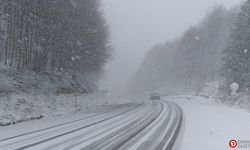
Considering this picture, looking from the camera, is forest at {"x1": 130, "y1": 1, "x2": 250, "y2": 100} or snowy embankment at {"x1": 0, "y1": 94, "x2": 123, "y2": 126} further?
forest at {"x1": 130, "y1": 1, "x2": 250, "y2": 100}

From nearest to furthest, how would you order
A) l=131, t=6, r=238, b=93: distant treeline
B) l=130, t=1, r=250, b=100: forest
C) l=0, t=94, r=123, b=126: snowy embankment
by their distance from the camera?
l=0, t=94, r=123, b=126: snowy embankment, l=130, t=1, r=250, b=100: forest, l=131, t=6, r=238, b=93: distant treeline

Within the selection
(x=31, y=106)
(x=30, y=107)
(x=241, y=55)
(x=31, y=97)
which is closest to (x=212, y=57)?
(x=241, y=55)

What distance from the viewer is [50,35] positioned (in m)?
32.6

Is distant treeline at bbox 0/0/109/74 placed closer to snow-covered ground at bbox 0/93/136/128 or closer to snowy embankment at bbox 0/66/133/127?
snowy embankment at bbox 0/66/133/127

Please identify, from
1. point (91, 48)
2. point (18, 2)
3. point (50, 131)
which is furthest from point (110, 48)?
point (50, 131)

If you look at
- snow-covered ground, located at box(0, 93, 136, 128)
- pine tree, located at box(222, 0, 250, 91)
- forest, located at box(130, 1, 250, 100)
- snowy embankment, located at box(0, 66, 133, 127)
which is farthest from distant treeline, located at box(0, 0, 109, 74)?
forest, located at box(130, 1, 250, 100)

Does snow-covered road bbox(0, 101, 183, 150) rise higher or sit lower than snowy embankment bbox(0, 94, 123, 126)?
lower

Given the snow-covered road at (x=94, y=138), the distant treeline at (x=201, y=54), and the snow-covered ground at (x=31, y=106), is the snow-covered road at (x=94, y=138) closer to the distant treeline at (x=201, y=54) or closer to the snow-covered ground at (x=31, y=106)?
the snow-covered ground at (x=31, y=106)

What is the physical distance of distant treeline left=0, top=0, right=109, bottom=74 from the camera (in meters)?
29.6

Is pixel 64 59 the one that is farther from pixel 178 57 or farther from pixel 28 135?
pixel 178 57

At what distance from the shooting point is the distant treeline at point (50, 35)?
97.2 feet

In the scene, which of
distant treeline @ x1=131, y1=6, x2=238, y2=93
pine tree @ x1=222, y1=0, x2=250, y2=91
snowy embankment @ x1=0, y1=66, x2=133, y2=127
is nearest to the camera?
snowy embankment @ x1=0, y1=66, x2=133, y2=127

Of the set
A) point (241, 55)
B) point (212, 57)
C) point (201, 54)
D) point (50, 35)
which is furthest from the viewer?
point (201, 54)

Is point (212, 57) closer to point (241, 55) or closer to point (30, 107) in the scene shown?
point (241, 55)
